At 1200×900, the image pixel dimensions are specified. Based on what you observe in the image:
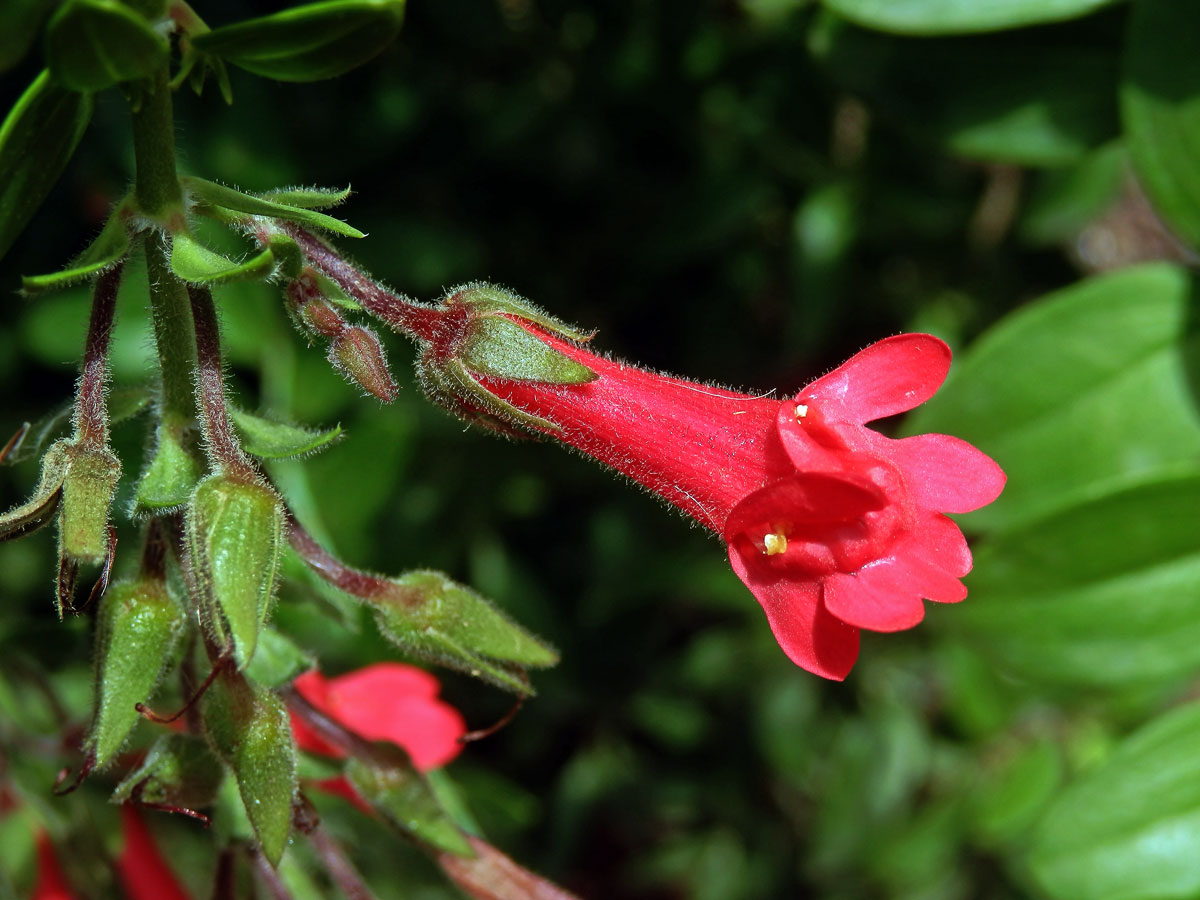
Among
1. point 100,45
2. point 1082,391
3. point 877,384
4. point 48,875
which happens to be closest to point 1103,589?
point 1082,391

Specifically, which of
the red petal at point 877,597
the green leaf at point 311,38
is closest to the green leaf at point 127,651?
the green leaf at point 311,38

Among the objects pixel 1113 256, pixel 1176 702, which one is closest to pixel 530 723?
pixel 1176 702

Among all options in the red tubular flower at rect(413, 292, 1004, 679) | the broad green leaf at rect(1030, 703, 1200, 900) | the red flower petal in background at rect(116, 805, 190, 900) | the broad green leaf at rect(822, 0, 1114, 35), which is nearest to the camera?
the red tubular flower at rect(413, 292, 1004, 679)

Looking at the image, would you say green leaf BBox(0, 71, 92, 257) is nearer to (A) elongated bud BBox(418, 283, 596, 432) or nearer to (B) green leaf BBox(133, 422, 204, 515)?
(B) green leaf BBox(133, 422, 204, 515)

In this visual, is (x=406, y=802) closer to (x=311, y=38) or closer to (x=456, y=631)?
(x=456, y=631)

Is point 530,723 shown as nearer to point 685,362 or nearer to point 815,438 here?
point 685,362

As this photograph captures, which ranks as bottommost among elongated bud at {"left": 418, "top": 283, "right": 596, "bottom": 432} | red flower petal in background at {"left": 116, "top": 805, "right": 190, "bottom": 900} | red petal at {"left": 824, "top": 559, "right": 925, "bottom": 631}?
red flower petal in background at {"left": 116, "top": 805, "right": 190, "bottom": 900}

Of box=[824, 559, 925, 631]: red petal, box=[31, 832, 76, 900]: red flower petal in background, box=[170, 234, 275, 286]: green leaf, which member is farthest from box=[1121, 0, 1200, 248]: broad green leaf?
box=[31, 832, 76, 900]: red flower petal in background
